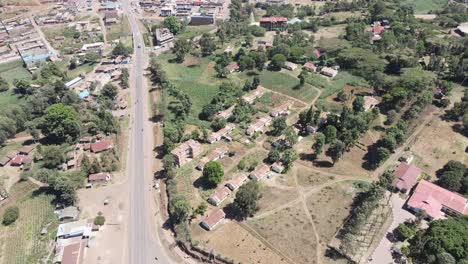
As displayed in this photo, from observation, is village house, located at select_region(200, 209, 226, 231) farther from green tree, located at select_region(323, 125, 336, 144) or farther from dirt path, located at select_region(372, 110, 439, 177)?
dirt path, located at select_region(372, 110, 439, 177)

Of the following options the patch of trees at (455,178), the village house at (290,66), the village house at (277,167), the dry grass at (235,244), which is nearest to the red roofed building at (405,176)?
the patch of trees at (455,178)

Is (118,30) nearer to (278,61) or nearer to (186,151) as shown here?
(278,61)

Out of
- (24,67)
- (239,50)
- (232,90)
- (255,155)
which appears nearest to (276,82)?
(232,90)

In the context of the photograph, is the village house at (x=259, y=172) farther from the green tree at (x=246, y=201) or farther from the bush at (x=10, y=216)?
the bush at (x=10, y=216)

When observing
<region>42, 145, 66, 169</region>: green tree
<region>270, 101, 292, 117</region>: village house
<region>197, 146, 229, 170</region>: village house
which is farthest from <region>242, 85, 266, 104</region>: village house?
<region>42, 145, 66, 169</region>: green tree

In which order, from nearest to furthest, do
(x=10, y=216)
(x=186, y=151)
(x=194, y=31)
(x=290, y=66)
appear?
(x=10, y=216) → (x=186, y=151) → (x=290, y=66) → (x=194, y=31)

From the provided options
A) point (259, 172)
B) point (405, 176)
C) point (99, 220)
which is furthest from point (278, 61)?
point (99, 220)
